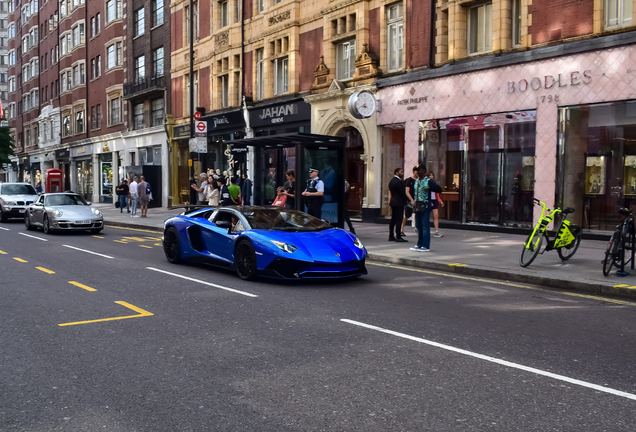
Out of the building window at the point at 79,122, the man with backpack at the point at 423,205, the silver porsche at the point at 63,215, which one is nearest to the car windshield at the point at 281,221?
the man with backpack at the point at 423,205

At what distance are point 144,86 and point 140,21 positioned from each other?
439cm

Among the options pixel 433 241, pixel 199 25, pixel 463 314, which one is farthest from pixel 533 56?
pixel 199 25

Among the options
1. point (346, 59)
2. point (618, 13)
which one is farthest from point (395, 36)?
point (618, 13)

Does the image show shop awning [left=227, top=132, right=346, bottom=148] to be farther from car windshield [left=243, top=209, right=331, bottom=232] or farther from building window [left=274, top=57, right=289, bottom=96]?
building window [left=274, top=57, right=289, bottom=96]

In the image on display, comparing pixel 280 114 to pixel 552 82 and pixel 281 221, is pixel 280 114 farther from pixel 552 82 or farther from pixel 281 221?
pixel 281 221

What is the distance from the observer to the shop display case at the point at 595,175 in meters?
15.8

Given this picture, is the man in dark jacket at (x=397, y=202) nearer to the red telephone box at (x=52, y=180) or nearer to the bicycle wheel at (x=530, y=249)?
the bicycle wheel at (x=530, y=249)

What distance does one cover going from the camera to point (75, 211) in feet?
63.6

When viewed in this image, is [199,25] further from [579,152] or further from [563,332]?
[563,332]

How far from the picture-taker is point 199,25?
3353cm

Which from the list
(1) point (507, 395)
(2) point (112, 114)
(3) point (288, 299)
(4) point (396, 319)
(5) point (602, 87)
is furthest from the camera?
(2) point (112, 114)

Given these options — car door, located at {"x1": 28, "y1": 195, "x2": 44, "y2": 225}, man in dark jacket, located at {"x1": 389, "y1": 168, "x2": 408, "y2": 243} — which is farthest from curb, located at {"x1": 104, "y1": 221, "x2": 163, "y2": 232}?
man in dark jacket, located at {"x1": 389, "y1": 168, "x2": 408, "y2": 243}

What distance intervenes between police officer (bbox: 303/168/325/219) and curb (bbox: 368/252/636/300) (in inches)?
113

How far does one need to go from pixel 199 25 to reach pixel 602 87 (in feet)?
76.9
